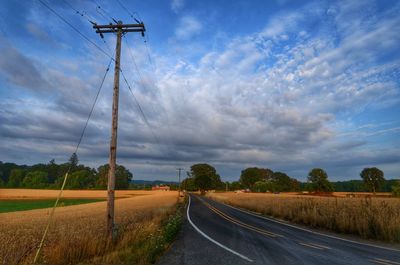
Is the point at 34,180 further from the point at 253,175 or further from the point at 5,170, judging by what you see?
the point at 253,175

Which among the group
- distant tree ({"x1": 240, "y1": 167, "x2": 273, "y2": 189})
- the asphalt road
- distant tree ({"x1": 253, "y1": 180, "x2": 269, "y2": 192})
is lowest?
the asphalt road

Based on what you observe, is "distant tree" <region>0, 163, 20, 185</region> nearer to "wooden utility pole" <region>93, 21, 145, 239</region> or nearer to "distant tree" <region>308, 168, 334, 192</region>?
"distant tree" <region>308, 168, 334, 192</region>

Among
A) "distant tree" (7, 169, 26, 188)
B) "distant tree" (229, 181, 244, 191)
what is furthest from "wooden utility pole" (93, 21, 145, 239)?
"distant tree" (7, 169, 26, 188)

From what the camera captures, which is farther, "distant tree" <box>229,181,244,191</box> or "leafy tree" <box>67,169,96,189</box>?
"distant tree" <box>229,181,244,191</box>

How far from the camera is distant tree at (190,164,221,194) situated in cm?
14200

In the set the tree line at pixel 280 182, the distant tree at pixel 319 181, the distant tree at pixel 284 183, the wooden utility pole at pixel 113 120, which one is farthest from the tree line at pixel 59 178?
the wooden utility pole at pixel 113 120

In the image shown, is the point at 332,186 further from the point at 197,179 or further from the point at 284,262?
the point at 284,262

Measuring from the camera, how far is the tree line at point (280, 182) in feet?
402

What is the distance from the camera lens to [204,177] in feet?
465

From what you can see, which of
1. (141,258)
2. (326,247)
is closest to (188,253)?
(141,258)

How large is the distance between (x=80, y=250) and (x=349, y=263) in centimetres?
791

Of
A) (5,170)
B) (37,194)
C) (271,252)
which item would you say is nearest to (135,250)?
(271,252)

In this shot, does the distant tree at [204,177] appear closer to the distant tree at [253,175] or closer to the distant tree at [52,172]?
the distant tree at [253,175]

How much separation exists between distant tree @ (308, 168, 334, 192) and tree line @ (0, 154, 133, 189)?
9750cm
